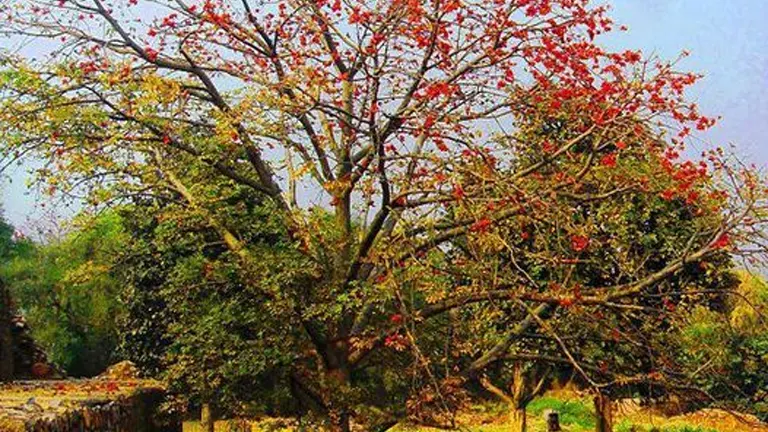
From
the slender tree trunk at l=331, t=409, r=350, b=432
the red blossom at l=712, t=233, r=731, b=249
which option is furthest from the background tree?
the slender tree trunk at l=331, t=409, r=350, b=432

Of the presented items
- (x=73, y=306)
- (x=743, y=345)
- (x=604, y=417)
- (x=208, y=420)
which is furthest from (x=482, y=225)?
(x=73, y=306)

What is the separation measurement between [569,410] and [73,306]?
56.5ft

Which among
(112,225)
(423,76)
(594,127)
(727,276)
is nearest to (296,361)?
(423,76)

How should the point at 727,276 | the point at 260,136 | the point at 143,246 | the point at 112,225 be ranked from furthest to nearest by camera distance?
1. the point at 112,225
2. the point at 727,276
3. the point at 143,246
4. the point at 260,136

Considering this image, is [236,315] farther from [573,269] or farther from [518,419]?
[518,419]

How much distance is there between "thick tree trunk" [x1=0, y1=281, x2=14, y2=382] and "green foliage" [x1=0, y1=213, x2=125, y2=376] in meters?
14.8

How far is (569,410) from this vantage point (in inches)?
917

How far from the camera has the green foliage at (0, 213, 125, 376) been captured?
1149 inches

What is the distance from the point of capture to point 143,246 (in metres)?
14.0

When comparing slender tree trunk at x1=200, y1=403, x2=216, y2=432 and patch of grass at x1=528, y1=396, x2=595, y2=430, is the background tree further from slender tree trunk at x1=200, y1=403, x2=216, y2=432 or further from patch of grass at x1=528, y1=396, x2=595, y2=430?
patch of grass at x1=528, y1=396, x2=595, y2=430

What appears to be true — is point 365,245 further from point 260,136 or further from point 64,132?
point 64,132

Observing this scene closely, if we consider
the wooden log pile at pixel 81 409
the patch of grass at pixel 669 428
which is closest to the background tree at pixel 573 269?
the wooden log pile at pixel 81 409

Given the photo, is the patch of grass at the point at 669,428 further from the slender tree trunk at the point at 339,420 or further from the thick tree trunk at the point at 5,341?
the thick tree trunk at the point at 5,341

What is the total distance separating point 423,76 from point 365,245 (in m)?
2.10
